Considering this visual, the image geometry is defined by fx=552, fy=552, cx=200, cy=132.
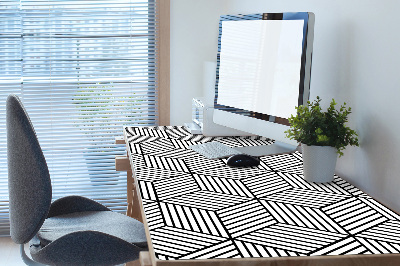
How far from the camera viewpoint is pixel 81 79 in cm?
337

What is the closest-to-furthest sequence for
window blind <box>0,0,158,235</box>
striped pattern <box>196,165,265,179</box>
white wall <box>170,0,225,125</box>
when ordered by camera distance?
striped pattern <box>196,165,265,179</box> → window blind <box>0,0,158,235</box> → white wall <box>170,0,225,125</box>

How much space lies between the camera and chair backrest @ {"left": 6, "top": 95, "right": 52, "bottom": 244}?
1.70 meters

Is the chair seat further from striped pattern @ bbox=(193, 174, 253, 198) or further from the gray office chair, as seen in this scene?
striped pattern @ bbox=(193, 174, 253, 198)

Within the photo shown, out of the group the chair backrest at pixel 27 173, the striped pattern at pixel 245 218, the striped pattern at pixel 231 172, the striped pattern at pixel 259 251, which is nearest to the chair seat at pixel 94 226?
the chair backrest at pixel 27 173

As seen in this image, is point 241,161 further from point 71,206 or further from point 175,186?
point 71,206

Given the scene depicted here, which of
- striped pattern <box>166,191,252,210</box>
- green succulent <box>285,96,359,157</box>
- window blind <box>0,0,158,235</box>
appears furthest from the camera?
window blind <box>0,0,158,235</box>

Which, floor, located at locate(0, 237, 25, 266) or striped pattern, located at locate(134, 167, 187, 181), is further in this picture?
floor, located at locate(0, 237, 25, 266)

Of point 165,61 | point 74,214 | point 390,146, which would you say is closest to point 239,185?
point 390,146

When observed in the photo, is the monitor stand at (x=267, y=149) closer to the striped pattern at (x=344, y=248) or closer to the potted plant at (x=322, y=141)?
the potted plant at (x=322, y=141)

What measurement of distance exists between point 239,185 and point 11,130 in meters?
0.73

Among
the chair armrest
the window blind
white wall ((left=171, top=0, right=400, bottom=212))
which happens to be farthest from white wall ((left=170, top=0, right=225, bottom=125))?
the chair armrest

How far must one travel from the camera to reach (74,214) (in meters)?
2.19

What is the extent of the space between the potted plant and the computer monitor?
16 centimetres

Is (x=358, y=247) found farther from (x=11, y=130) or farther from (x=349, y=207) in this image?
(x=11, y=130)
